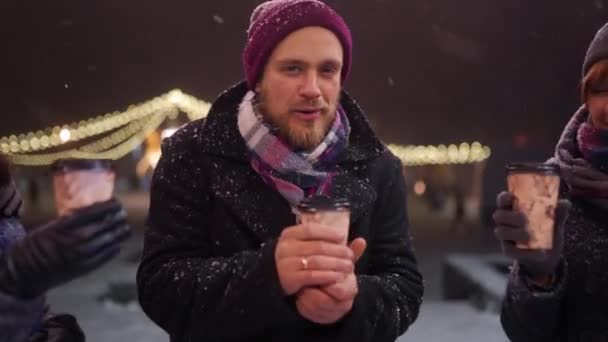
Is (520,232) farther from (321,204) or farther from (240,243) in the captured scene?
(240,243)

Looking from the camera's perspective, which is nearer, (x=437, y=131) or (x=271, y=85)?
(x=271, y=85)

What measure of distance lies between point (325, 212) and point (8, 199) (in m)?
1.01

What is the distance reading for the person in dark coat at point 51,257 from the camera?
5.07 ft

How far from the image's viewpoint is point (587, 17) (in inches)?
429

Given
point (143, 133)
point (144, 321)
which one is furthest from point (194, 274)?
point (143, 133)

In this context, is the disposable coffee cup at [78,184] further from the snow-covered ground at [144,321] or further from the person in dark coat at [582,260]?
the snow-covered ground at [144,321]

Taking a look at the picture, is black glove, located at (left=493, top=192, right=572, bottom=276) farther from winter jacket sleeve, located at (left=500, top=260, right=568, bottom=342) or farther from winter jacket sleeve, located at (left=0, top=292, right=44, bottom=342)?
winter jacket sleeve, located at (left=0, top=292, right=44, bottom=342)

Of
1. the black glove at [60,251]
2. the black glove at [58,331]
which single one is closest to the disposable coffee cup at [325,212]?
the black glove at [60,251]

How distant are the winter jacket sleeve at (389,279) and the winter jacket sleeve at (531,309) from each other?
0.94 ft

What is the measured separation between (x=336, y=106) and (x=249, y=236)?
1.64 ft

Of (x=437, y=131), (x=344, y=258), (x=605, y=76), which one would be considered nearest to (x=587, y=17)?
(x=605, y=76)

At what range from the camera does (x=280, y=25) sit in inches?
81.0

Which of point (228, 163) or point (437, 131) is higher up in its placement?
point (228, 163)

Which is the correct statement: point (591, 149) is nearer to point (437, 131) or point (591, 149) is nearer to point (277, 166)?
point (277, 166)
